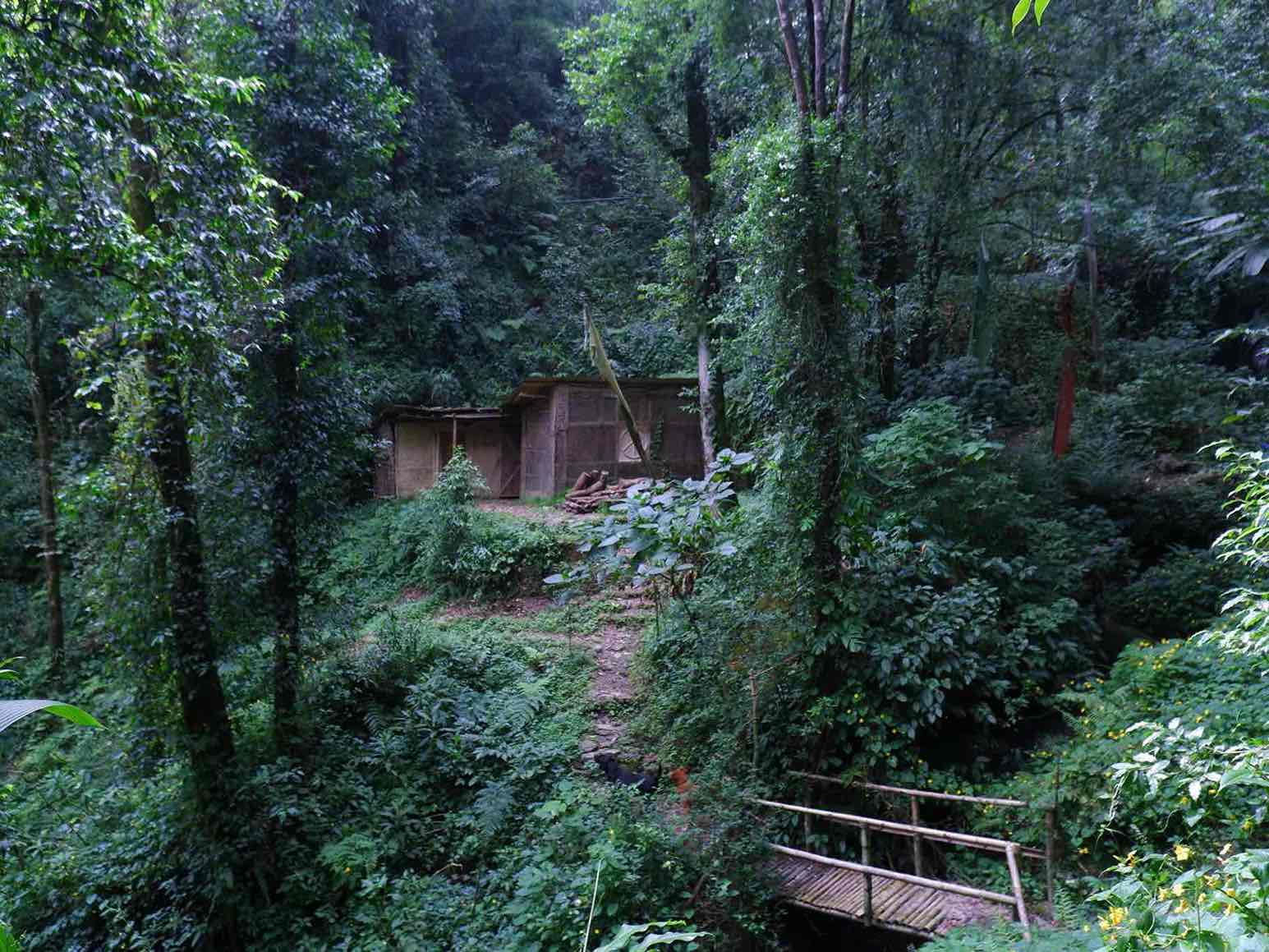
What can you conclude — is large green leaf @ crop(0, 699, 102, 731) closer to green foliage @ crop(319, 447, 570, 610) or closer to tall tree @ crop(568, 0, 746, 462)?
green foliage @ crop(319, 447, 570, 610)

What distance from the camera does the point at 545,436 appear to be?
60.6ft

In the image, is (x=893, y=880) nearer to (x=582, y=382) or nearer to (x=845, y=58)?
(x=845, y=58)

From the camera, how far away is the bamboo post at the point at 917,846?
6.16 m

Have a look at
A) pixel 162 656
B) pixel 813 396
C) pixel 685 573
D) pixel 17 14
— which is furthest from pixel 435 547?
pixel 17 14

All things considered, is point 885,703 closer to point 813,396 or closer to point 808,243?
point 813,396

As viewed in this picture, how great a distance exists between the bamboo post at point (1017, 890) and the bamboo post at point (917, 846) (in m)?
0.73

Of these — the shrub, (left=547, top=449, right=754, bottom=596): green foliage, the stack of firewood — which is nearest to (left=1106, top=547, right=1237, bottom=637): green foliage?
the shrub

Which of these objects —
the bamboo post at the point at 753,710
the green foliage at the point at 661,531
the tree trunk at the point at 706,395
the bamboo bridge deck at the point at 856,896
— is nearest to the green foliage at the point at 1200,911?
the bamboo bridge deck at the point at 856,896

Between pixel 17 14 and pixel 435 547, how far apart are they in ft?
30.0

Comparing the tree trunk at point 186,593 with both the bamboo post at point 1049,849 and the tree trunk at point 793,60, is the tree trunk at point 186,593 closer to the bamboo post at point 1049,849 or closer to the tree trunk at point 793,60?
the tree trunk at point 793,60

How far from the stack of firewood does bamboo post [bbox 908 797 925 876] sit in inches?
375

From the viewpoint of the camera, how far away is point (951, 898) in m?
5.82

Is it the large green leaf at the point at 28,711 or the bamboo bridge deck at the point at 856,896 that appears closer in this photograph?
the large green leaf at the point at 28,711

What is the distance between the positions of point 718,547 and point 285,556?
4.39 m
